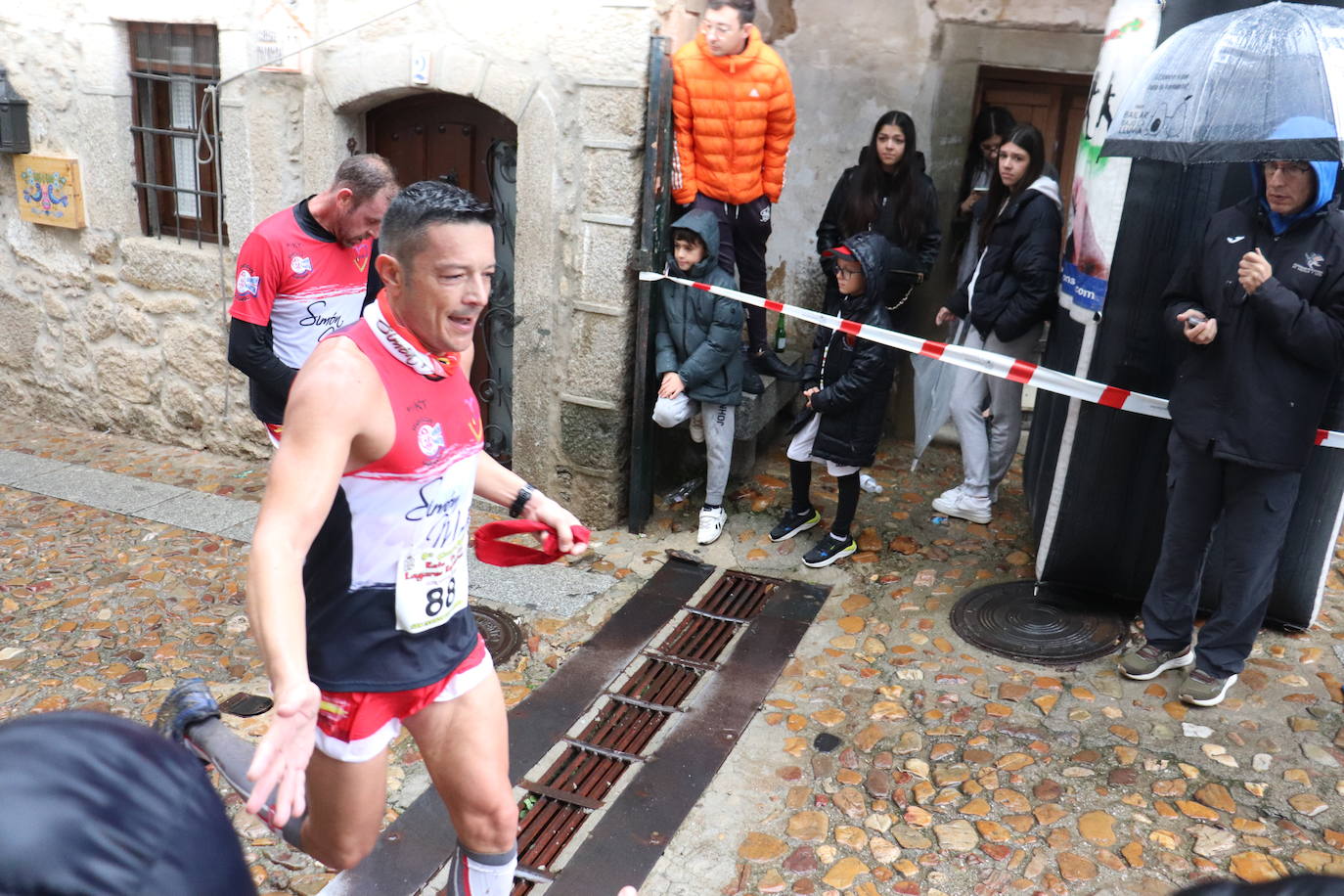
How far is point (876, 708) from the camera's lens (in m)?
4.29

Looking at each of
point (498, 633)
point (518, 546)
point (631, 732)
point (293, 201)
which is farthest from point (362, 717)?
point (293, 201)

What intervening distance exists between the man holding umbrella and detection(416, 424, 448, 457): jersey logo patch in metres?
2.75

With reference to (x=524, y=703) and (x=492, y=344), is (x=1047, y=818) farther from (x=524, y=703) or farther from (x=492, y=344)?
(x=492, y=344)

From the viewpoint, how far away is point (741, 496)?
6254mm

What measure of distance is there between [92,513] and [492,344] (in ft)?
7.18

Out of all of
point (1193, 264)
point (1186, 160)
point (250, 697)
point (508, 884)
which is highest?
point (1186, 160)

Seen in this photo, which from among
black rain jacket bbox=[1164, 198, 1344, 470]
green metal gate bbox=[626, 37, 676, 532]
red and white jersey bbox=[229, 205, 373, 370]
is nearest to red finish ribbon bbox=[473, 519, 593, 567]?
red and white jersey bbox=[229, 205, 373, 370]

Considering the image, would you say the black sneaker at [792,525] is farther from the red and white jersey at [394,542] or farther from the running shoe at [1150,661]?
the red and white jersey at [394,542]

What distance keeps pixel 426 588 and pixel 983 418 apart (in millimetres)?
3977

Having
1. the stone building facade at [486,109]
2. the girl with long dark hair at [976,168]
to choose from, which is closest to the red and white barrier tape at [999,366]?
the stone building facade at [486,109]

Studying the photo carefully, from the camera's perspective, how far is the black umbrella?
3443mm

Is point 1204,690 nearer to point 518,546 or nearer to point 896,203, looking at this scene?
point 518,546

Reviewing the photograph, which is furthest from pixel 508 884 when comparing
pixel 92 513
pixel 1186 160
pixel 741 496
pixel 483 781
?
pixel 92 513

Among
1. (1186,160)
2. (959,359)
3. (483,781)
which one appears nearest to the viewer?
(483,781)
